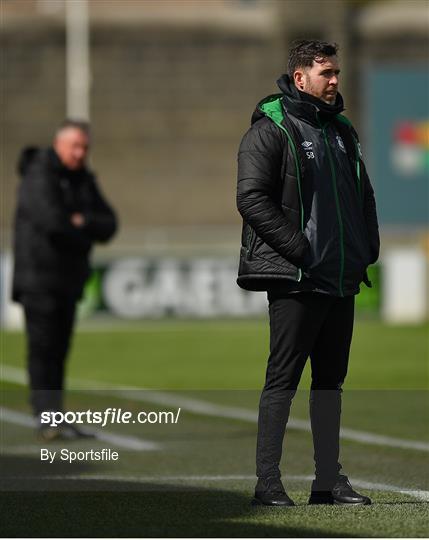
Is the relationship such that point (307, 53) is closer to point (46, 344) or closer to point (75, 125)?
point (75, 125)

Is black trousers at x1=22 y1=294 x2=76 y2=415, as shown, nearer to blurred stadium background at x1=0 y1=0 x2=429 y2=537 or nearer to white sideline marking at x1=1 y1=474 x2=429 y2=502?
blurred stadium background at x1=0 y1=0 x2=429 y2=537

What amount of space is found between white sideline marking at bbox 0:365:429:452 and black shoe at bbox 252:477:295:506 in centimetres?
250

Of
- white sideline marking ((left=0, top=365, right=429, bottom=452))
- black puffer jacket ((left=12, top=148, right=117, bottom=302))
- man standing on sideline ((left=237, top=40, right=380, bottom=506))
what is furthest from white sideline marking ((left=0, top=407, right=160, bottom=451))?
man standing on sideline ((left=237, top=40, right=380, bottom=506))

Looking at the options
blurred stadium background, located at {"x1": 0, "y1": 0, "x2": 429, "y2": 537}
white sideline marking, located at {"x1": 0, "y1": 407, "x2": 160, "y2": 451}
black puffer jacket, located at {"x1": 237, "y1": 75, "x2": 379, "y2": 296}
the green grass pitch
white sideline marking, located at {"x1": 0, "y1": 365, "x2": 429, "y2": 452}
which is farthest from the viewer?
white sideline marking, located at {"x1": 0, "y1": 365, "x2": 429, "y2": 452}

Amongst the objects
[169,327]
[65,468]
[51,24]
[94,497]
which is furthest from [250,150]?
[51,24]

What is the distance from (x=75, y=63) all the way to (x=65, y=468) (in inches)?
1622

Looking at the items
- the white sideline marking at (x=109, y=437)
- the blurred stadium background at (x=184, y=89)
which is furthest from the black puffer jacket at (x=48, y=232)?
the blurred stadium background at (x=184, y=89)

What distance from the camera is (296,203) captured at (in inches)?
243

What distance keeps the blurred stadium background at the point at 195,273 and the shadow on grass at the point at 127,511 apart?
0.05 feet

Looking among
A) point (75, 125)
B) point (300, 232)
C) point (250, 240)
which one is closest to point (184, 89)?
point (75, 125)

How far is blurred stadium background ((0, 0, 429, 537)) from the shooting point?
6805mm

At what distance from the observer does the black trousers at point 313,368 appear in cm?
623

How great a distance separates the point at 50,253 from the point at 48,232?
13cm

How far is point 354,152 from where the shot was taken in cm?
639
